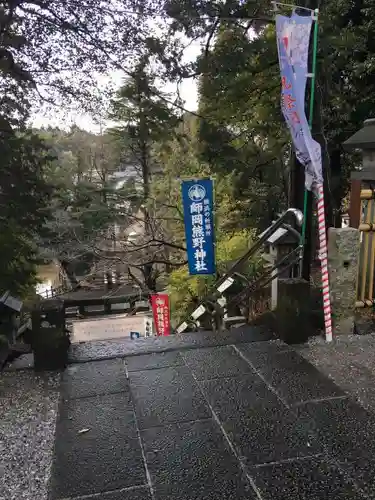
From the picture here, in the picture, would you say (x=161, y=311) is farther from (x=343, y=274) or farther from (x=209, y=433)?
(x=209, y=433)

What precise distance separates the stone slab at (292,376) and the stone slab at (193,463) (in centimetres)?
90

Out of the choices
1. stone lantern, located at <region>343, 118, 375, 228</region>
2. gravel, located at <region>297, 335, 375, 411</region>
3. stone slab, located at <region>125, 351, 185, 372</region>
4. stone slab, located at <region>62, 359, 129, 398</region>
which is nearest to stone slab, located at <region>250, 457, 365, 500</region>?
gravel, located at <region>297, 335, 375, 411</region>

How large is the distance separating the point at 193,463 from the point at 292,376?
5.26ft

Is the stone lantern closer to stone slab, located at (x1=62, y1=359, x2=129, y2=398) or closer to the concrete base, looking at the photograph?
the concrete base

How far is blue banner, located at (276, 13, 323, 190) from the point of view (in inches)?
177

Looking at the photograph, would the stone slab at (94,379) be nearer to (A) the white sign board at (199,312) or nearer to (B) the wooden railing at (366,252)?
(B) the wooden railing at (366,252)

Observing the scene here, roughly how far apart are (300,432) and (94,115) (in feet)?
17.7

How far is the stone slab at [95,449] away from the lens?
2613mm

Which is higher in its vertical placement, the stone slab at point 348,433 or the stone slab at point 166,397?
the stone slab at point 166,397

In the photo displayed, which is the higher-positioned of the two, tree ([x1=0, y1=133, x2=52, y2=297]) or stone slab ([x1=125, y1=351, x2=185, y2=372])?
tree ([x1=0, y1=133, x2=52, y2=297])

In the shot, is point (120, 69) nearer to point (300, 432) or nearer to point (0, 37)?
point (0, 37)

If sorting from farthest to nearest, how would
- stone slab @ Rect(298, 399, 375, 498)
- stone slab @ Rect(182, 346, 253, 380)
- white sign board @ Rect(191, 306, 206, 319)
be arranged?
white sign board @ Rect(191, 306, 206, 319)
stone slab @ Rect(182, 346, 253, 380)
stone slab @ Rect(298, 399, 375, 498)

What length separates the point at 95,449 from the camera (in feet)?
9.66

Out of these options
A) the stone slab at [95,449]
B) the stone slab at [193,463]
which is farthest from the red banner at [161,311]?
the stone slab at [193,463]
